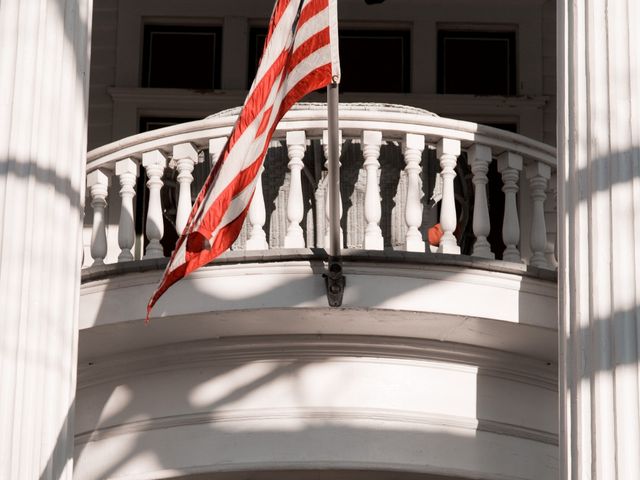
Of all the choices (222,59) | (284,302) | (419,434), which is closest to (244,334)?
(284,302)

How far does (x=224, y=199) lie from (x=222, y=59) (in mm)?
5539

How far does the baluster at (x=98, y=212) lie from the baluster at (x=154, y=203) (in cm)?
29

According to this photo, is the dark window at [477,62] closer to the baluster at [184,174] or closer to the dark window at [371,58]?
the dark window at [371,58]

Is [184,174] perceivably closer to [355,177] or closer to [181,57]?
[355,177]

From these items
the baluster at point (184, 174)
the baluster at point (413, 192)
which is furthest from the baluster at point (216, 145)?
the baluster at point (413, 192)

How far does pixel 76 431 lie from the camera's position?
1077 centimetres

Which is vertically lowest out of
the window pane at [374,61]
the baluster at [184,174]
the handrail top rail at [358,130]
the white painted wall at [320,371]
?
the white painted wall at [320,371]

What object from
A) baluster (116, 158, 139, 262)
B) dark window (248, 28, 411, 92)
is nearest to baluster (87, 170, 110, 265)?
baluster (116, 158, 139, 262)

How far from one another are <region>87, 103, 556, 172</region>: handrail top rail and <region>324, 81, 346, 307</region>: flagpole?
1.95ft

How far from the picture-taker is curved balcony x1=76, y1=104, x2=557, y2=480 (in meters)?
10.2

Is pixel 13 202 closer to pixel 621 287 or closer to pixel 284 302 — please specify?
pixel 284 302

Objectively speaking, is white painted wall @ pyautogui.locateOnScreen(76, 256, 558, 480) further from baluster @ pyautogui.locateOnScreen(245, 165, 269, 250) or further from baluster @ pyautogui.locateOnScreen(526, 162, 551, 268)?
baluster @ pyautogui.locateOnScreen(526, 162, 551, 268)

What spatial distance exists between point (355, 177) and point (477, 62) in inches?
157

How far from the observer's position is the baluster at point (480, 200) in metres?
10.5
